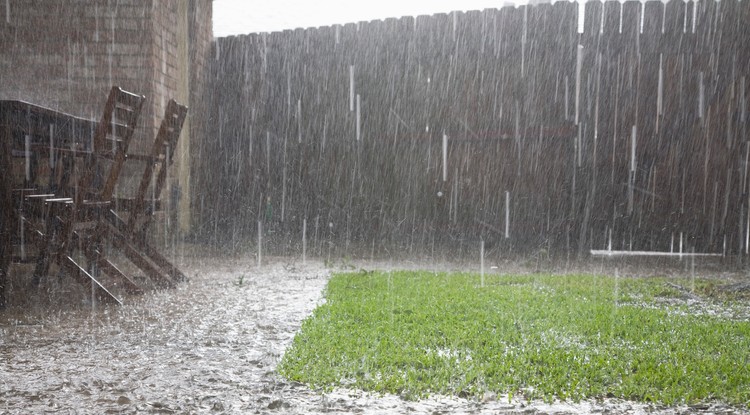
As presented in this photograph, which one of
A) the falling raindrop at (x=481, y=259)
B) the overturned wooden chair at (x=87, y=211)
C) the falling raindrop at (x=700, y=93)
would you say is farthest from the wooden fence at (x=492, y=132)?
the overturned wooden chair at (x=87, y=211)

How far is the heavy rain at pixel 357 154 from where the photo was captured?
444 centimetres

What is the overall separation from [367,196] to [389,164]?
0.54 meters

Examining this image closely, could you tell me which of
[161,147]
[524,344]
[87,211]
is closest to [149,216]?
[161,147]

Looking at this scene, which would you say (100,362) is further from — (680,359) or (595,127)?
(595,127)

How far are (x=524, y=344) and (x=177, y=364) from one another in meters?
1.67

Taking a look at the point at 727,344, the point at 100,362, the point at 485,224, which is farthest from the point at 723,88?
the point at 100,362

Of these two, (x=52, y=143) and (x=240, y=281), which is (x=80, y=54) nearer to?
(x=52, y=143)

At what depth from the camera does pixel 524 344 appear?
3.11 meters

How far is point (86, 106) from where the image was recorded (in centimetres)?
672

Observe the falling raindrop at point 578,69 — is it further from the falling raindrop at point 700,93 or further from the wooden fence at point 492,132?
the falling raindrop at point 700,93

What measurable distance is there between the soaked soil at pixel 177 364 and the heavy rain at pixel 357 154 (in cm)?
7

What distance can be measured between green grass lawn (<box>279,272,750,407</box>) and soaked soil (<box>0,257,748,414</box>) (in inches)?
4.4

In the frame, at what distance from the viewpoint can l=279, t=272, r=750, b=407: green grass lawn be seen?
8.21 ft

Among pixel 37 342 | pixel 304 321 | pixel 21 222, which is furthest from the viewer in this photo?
pixel 21 222
